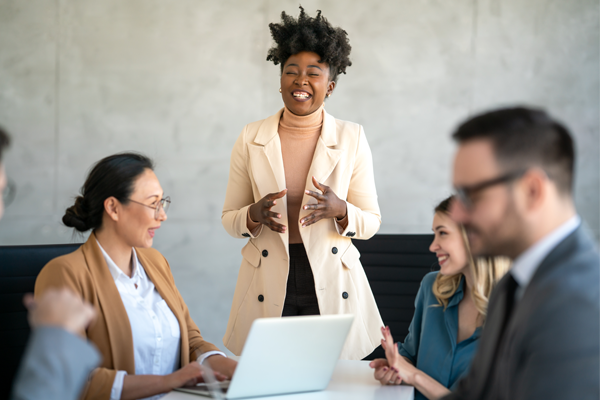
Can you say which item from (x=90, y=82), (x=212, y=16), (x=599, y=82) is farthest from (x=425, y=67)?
(x=90, y=82)

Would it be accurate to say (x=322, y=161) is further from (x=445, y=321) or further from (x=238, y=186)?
(x=445, y=321)

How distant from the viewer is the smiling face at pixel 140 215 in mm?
1811

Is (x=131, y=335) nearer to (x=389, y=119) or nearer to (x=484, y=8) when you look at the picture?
(x=389, y=119)

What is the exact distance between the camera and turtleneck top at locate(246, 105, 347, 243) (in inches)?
89.2

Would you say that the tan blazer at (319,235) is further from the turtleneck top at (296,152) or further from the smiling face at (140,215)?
the smiling face at (140,215)

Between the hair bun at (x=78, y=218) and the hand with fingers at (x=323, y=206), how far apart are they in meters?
0.76

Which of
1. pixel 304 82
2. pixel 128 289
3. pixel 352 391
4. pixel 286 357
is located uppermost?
pixel 304 82

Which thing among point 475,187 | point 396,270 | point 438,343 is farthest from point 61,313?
point 396,270

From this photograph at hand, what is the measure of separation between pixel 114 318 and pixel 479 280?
44.4 inches

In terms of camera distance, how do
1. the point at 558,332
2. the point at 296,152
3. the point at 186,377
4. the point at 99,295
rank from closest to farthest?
the point at 558,332 < the point at 186,377 < the point at 99,295 < the point at 296,152

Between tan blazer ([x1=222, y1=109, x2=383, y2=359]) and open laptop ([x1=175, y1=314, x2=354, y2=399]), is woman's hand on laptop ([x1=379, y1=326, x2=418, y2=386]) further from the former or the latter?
tan blazer ([x1=222, y1=109, x2=383, y2=359])

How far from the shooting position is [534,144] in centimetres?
96

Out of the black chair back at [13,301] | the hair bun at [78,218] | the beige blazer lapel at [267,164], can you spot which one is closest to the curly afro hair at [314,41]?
the beige blazer lapel at [267,164]

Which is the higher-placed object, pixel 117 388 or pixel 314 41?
pixel 314 41
